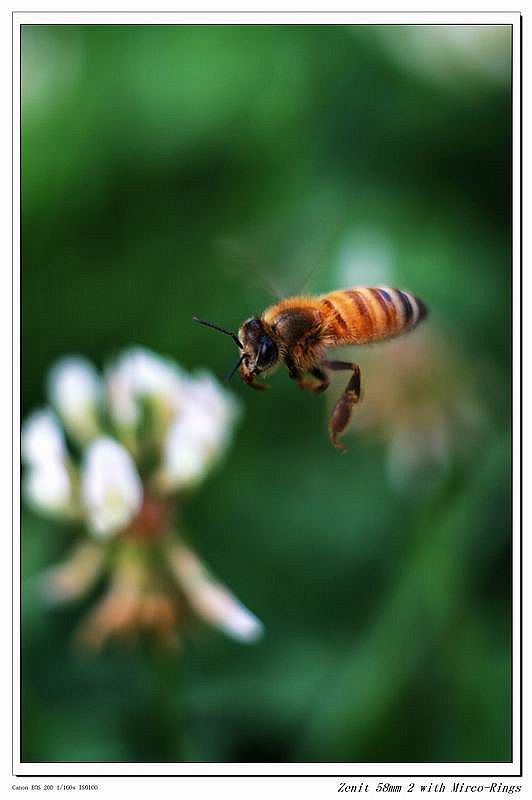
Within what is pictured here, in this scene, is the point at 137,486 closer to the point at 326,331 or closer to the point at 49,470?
the point at 49,470

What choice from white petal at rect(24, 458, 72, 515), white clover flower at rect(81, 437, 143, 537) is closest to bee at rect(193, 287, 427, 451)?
white clover flower at rect(81, 437, 143, 537)

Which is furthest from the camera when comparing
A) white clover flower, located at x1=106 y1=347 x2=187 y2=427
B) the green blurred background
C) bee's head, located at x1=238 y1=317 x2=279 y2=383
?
the green blurred background

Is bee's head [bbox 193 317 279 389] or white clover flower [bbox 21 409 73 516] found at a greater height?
bee's head [bbox 193 317 279 389]

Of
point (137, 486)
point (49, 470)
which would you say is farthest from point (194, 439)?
point (49, 470)

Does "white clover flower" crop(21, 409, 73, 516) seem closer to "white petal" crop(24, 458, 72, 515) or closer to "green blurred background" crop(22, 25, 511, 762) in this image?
"white petal" crop(24, 458, 72, 515)

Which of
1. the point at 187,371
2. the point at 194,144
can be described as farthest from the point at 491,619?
the point at 194,144
